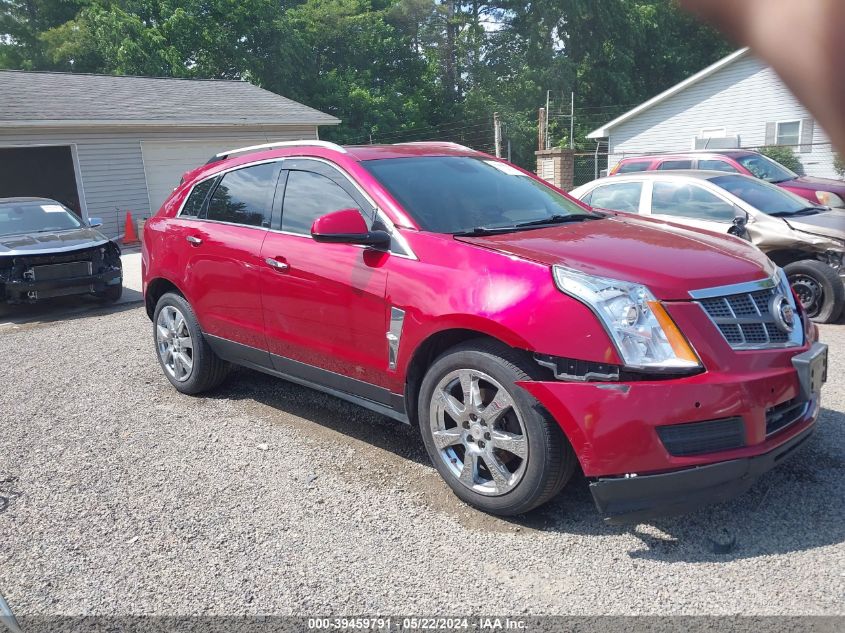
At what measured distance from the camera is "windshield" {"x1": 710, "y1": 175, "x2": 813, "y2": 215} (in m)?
7.67

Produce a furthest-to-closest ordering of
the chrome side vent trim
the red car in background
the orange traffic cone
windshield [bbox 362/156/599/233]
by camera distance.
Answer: the orange traffic cone
the red car in background
windshield [bbox 362/156/599/233]
the chrome side vent trim

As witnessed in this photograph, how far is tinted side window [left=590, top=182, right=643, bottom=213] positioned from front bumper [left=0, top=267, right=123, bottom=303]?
20.3 feet

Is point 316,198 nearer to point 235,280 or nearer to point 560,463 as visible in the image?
point 235,280

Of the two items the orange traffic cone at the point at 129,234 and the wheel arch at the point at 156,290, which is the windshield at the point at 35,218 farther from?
the orange traffic cone at the point at 129,234

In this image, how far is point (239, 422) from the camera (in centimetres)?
498

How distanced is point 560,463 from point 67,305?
898 cm

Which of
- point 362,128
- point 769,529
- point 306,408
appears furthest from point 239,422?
point 362,128

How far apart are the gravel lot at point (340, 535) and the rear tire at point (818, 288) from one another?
7.40 ft

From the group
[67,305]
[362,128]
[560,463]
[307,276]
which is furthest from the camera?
[362,128]

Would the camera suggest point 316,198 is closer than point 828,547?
No

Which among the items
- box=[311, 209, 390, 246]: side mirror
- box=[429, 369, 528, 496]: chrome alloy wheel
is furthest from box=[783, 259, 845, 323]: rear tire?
box=[311, 209, 390, 246]: side mirror

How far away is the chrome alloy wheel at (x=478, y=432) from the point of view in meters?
3.37

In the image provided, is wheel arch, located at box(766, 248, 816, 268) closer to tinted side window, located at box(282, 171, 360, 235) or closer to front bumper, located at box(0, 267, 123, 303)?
tinted side window, located at box(282, 171, 360, 235)

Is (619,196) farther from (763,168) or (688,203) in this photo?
(763,168)
